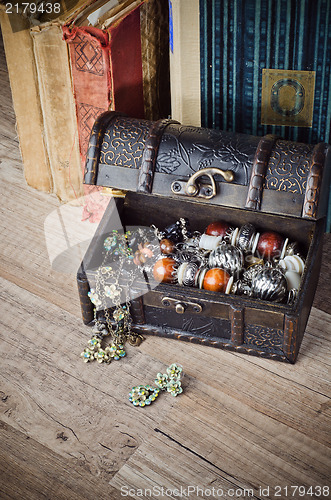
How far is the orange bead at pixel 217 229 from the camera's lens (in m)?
2.11

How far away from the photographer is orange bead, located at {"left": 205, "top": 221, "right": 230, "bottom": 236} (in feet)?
6.92

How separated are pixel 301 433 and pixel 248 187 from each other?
2.35ft

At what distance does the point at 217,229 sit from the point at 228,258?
21 centimetres

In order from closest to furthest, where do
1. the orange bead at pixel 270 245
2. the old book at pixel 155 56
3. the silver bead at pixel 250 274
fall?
the silver bead at pixel 250 274 < the orange bead at pixel 270 245 < the old book at pixel 155 56

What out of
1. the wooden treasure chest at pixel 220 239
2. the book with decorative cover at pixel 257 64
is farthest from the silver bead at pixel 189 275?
the book with decorative cover at pixel 257 64

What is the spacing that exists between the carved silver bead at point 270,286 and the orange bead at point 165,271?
0.26 metres

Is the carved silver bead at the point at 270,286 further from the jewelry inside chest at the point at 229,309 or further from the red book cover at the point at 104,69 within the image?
the red book cover at the point at 104,69

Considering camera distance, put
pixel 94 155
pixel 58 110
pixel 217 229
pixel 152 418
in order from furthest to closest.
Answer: pixel 58 110, pixel 217 229, pixel 94 155, pixel 152 418

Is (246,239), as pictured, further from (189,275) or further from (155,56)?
(155,56)

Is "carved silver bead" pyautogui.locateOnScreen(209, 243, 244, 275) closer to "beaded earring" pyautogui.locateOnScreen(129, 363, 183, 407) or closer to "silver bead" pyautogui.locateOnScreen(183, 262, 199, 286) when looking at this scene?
"silver bead" pyautogui.locateOnScreen(183, 262, 199, 286)

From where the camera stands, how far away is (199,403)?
1.80m

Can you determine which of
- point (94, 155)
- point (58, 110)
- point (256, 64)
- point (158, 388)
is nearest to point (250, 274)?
point (158, 388)

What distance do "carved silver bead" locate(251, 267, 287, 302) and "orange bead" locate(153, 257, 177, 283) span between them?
26 cm

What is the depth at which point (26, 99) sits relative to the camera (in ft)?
7.70
